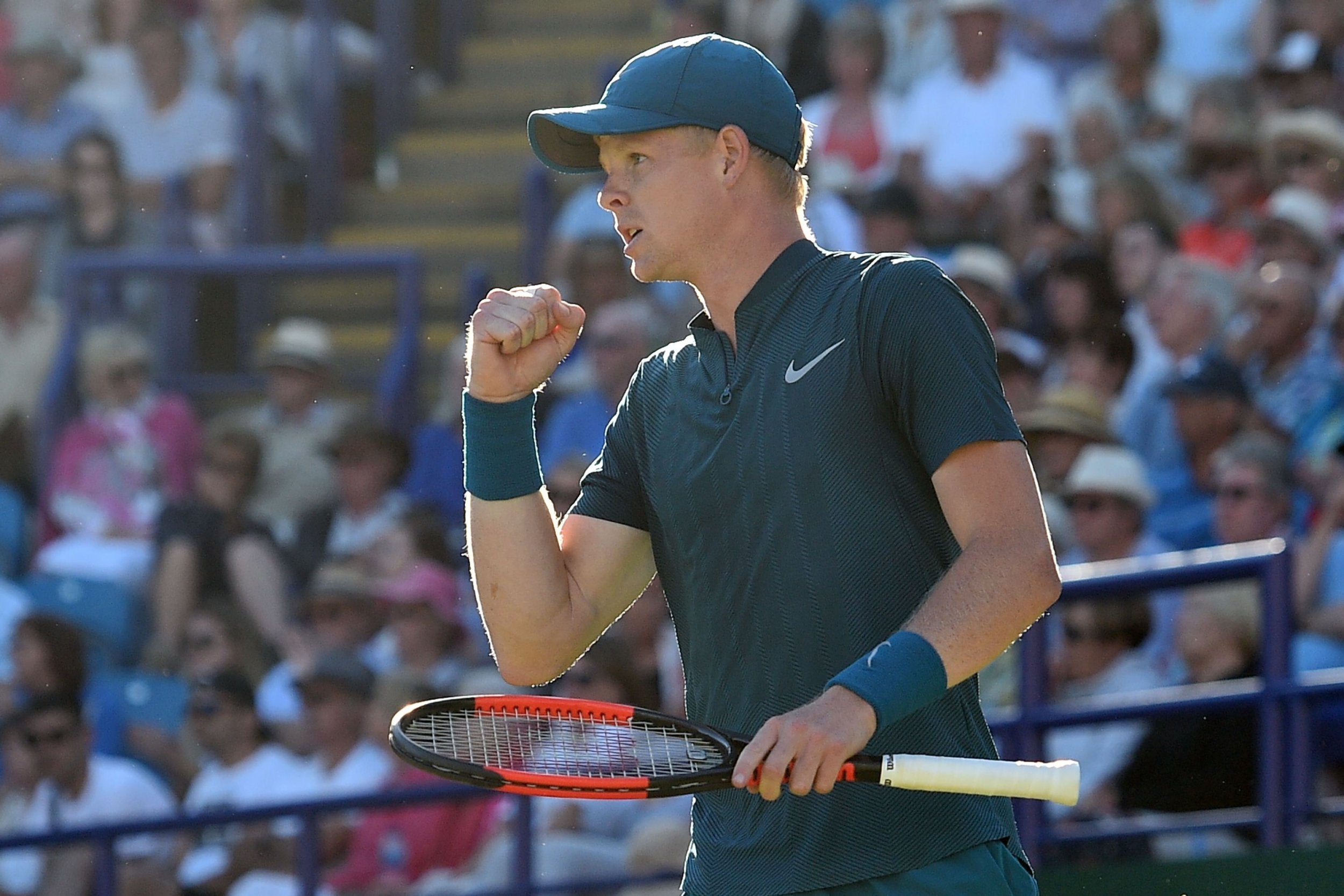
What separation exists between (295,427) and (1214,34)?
4251 millimetres

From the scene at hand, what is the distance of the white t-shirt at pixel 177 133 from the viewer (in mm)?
10781

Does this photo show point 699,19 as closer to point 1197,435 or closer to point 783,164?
point 1197,435

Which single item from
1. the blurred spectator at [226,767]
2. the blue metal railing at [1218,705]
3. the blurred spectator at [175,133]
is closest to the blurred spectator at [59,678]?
the blurred spectator at [226,767]

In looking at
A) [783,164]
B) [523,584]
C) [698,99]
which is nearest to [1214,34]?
[783,164]

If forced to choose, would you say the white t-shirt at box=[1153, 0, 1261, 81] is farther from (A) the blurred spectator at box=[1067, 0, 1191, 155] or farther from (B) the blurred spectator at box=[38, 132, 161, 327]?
(B) the blurred spectator at box=[38, 132, 161, 327]

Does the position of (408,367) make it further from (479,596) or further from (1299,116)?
(479,596)

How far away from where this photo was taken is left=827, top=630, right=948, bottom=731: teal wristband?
272 centimetres

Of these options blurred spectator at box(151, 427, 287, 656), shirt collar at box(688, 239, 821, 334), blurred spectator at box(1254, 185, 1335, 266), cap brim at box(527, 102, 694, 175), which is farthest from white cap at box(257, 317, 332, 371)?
shirt collar at box(688, 239, 821, 334)

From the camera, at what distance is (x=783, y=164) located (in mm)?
3211

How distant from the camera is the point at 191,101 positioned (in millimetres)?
10977

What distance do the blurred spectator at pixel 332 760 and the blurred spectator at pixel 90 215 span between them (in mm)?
3690

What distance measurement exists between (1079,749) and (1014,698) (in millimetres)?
433

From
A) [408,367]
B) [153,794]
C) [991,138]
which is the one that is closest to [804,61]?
[991,138]

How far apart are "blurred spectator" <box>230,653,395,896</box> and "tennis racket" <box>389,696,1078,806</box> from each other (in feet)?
13.2
